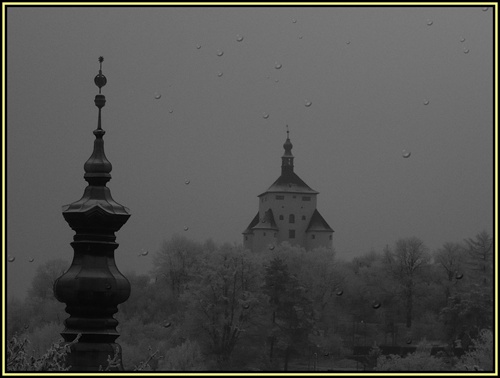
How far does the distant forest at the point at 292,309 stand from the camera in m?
56.4

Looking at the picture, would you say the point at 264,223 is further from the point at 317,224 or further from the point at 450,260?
the point at 450,260

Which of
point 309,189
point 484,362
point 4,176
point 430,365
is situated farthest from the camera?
point 309,189

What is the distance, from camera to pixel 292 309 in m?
61.4

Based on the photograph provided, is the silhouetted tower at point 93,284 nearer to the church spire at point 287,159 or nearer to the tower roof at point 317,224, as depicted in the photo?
the tower roof at point 317,224

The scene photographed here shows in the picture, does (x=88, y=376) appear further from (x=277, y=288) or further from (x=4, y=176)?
(x=277, y=288)

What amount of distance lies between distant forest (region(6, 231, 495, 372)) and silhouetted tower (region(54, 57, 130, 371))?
128ft

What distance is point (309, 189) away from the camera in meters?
92.1

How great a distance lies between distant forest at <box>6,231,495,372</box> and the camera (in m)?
56.4

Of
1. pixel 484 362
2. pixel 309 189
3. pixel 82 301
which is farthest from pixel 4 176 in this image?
pixel 309 189

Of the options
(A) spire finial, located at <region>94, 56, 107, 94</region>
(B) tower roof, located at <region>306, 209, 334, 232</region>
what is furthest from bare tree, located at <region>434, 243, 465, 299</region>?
(A) spire finial, located at <region>94, 56, 107, 94</region>

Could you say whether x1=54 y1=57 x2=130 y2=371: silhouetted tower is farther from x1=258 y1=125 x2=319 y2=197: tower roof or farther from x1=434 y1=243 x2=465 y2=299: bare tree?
x1=258 y1=125 x2=319 y2=197: tower roof

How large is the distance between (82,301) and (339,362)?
157 feet

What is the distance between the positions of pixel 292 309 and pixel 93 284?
5020cm

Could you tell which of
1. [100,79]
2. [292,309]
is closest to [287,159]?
[292,309]
